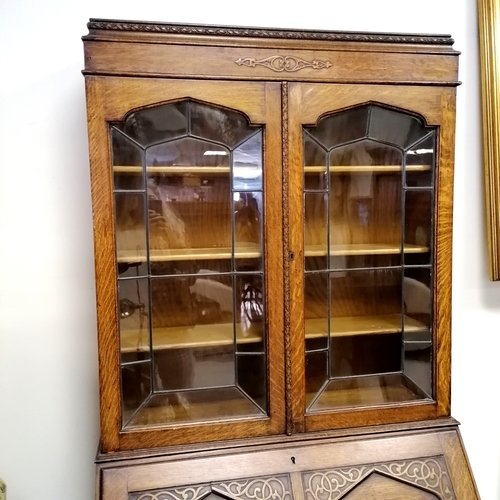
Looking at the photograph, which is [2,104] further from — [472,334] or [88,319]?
[472,334]

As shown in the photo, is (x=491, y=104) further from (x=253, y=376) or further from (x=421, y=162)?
(x=253, y=376)

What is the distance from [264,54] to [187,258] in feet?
1.72

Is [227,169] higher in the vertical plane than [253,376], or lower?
higher

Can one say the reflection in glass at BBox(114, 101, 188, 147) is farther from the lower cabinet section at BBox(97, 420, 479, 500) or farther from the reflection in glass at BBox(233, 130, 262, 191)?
the lower cabinet section at BBox(97, 420, 479, 500)

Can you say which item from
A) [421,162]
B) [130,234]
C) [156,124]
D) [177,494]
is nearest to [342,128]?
[421,162]

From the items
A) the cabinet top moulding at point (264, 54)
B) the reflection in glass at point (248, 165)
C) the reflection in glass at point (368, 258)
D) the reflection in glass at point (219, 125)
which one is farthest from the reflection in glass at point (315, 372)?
the cabinet top moulding at point (264, 54)

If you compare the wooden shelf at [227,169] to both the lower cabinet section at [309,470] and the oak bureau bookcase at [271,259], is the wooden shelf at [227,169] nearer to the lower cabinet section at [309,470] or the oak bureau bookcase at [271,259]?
the oak bureau bookcase at [271,259]

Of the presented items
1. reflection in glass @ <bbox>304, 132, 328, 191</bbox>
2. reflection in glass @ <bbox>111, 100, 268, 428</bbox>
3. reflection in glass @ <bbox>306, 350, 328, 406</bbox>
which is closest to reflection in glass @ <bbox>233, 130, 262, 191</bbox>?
reflection in glass @ <bbox>111, 100, 268, 428</bbox>

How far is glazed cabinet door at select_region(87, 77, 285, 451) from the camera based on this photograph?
1014mm

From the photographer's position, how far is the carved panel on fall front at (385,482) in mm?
1060

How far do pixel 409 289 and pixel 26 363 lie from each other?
1.10 metres

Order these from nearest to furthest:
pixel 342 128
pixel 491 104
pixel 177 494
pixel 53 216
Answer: pixel 177 494 → pixel 342 128 → pixel 53 216 → pixel 491 104

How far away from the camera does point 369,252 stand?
3.89ft

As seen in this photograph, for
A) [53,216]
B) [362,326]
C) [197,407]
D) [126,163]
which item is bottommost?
[197,407]
